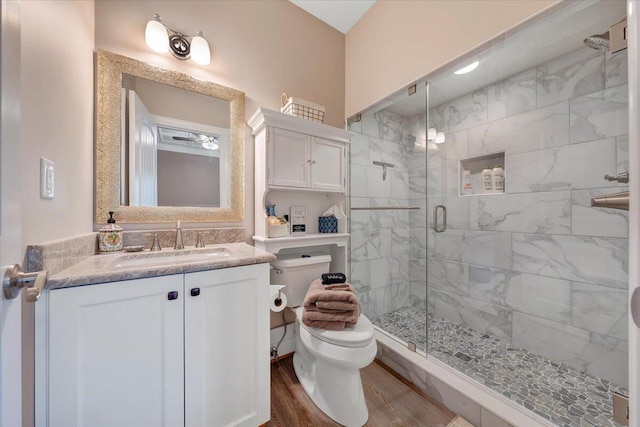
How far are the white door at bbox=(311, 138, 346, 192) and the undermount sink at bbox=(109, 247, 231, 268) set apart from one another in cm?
83

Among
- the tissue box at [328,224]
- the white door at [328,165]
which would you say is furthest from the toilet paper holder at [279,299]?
the white door at [328,165]

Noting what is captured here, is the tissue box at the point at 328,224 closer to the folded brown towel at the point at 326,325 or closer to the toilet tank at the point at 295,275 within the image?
the toilet tank at the point at 295,275

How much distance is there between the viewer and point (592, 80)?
156 cm

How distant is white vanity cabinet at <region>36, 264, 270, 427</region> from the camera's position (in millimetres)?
764

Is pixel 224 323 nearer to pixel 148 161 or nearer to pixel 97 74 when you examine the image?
pixel 148 161

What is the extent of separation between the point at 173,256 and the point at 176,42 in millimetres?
1292

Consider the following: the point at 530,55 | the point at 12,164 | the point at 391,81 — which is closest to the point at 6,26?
the point at 12,164

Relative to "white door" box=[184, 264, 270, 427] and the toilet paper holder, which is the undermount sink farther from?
the toilet paper holder

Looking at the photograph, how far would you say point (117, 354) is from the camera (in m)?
0.84

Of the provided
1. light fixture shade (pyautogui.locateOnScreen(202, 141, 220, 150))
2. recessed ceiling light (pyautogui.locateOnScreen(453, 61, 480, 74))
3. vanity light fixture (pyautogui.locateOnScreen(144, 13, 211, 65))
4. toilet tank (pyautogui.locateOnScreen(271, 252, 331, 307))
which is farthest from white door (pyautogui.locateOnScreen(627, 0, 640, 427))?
vanity light fixture (pyautogui.locateOnScreen(144, 13, 211, 65))

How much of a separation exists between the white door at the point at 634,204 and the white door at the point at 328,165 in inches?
58.7

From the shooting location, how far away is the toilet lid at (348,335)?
120cm

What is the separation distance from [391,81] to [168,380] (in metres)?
2.22

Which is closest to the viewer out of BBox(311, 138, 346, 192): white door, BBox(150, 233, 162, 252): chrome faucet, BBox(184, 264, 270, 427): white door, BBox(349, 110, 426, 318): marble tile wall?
BBox(184, 264, 270, 427): white door
